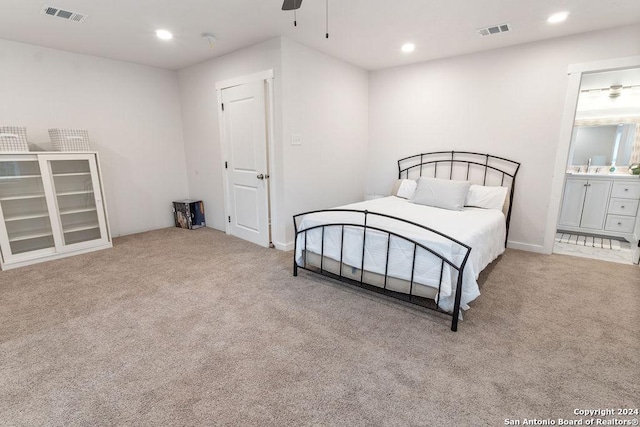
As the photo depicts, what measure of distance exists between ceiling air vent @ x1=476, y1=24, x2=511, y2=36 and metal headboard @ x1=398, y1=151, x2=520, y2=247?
1424 millimetres

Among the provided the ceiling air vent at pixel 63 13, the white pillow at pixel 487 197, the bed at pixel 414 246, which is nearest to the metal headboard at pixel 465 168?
the bed at pixel 414 246

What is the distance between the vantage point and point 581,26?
10.0 feet

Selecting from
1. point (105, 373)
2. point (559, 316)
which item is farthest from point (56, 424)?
point (559, 316)

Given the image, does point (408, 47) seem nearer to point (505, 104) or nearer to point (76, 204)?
point (505, 104)

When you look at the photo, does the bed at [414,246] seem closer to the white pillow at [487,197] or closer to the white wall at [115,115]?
the white pillow at [487,197]

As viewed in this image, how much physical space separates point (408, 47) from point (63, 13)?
3.56 m

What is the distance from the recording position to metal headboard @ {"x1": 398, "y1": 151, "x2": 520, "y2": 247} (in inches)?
153

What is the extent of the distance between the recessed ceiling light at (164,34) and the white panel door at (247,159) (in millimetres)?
889

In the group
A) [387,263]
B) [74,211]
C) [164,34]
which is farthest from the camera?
[74,211]

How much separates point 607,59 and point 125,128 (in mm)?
6042

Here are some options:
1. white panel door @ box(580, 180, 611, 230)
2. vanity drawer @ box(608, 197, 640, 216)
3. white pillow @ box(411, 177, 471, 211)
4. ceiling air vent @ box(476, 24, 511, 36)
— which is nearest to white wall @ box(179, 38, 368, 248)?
white pillow @ box(411, 177, 471, 211)

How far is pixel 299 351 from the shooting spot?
76.9 inches

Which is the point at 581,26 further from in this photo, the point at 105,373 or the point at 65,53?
the point at 65,53

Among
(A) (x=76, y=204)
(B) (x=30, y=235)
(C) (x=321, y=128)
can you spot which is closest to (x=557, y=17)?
(C) (x=321, y=128)
